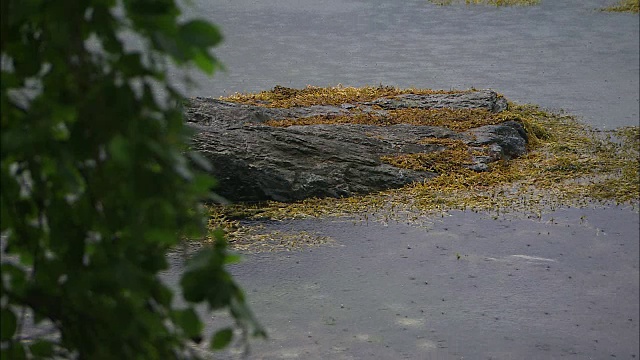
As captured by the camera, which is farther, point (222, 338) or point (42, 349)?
point (42, 349)

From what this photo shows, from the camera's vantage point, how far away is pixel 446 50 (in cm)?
1259

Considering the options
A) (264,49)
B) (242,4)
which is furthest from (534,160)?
(242,4)

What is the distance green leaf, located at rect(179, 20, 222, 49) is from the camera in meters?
0.88

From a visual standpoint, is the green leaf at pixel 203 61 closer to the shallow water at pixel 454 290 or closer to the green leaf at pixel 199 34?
the green leaf at pixel 199 34

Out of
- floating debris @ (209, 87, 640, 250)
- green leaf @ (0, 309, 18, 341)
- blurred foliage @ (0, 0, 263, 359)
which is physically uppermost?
blurred foliage @ (0, 0, 263, 359)

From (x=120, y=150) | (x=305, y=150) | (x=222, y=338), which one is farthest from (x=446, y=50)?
(x=120, y=150)

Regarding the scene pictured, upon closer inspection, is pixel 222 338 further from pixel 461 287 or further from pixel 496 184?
pixel 496 184

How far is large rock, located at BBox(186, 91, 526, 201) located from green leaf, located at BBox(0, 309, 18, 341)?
5.41 m

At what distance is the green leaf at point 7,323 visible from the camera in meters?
1.08

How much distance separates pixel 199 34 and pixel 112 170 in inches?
6.4

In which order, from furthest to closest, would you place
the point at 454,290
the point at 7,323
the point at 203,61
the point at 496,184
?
the point at 496,184, the point at 454,290, the point at 7,323, the point at 203,61

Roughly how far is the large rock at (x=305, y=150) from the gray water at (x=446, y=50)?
137cm

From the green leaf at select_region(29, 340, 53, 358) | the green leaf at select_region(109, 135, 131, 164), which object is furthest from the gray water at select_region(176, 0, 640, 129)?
the green leaf at select_region(109, 135, 131, 164)

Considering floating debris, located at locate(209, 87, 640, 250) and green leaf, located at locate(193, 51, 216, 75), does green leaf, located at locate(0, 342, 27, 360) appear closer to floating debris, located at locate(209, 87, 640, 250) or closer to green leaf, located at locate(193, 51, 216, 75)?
green leaf, located at locate(193, 51, 216, 75)
